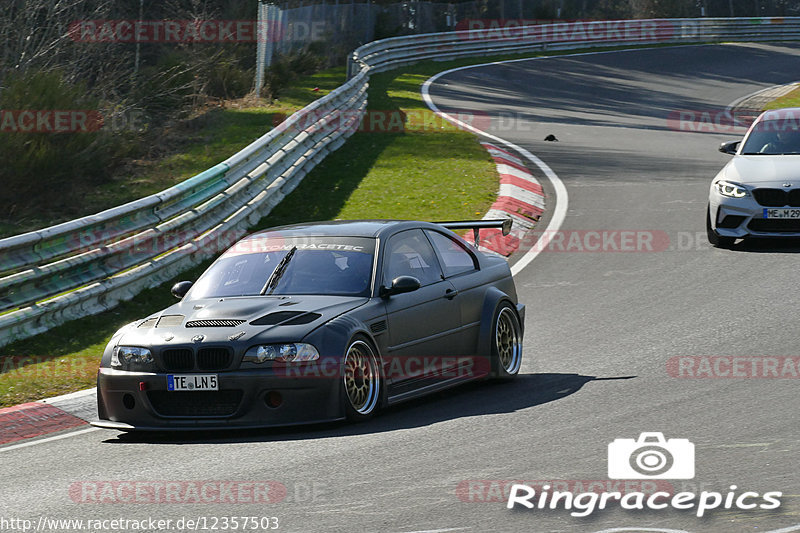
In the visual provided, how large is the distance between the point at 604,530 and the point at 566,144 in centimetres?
2001

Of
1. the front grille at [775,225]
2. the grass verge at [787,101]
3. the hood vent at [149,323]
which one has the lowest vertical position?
the grass verge at [787,101]

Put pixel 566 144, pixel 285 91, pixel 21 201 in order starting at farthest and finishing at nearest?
pixel 285 91
pixel 566 144
pixel 21 201

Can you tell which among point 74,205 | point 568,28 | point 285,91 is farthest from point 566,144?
point 568,28

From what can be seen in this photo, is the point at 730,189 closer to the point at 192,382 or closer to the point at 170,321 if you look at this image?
the point at 170,321

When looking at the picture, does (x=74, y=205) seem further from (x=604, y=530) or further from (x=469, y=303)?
(x=604, y=530)

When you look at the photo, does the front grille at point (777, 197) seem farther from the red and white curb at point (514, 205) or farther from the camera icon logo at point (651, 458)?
the camera icon logo at point (651, 458)

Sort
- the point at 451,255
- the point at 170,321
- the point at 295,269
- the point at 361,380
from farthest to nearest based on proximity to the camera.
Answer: the point at 451,255
the point at 295,269
the point at 170,321
the point at 361,380

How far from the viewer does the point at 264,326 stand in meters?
7.55

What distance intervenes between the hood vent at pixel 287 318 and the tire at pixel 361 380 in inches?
12.8

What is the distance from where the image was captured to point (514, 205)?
1720cm

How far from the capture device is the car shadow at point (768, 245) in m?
14.4

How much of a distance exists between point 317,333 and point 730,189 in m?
8.55

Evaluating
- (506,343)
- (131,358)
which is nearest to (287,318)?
(131,358)

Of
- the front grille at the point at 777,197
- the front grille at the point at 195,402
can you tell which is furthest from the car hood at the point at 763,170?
the front grille at the point at 195,402
